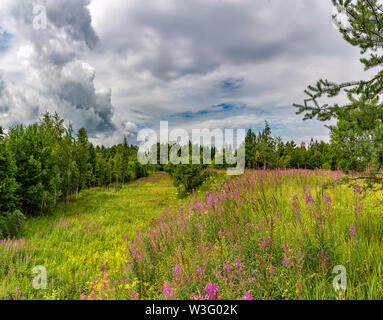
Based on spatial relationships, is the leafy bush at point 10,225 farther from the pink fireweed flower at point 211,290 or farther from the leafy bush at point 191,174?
the leafy bush at point 191,174

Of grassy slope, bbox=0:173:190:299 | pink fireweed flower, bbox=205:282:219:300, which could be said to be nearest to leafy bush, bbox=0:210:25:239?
grassy slope, bbox=0:173:190:299

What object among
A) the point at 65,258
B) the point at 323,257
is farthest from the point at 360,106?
the point at 65,258

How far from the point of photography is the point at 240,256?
290cm

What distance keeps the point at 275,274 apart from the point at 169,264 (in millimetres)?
1861

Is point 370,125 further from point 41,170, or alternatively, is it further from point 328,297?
point 41,170

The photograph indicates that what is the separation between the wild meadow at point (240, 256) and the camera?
229 centimetres

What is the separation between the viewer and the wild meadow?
229 cm

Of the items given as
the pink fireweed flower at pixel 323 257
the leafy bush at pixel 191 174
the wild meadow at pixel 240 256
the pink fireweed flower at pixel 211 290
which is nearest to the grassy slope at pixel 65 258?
the wild meadow at pixel 240 256

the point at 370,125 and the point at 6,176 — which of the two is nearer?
the point at 370,125

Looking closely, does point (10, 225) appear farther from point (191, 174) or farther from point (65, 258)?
point (191, 174)

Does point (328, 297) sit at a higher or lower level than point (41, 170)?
lower

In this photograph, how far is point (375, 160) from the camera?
7.35ft

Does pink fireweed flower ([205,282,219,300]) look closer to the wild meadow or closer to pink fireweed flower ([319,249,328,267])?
the wild meadow
